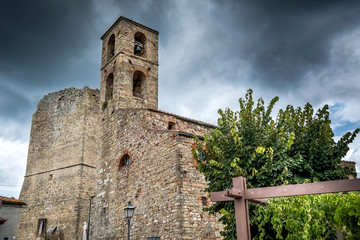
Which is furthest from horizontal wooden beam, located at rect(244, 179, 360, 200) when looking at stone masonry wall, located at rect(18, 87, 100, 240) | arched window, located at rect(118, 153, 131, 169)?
stone masonry wall, located at rect(18, 87, 100, 240)

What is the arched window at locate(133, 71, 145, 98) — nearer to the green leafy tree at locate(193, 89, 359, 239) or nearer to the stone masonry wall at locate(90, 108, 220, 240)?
the stone masonry wall at locate(90, 108, 220, 240)

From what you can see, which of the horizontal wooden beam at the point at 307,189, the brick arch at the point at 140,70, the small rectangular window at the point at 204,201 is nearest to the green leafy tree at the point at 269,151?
the horizontal wooden beam at the point at 307,189

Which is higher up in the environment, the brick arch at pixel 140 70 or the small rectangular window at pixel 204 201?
the brick arch at pixel 140 70

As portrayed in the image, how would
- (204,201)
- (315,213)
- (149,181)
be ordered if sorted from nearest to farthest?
(315,213)
(204,201)
(149,181)

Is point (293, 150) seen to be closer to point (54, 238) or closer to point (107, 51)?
point (107, 51)

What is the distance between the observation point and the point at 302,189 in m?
4.07

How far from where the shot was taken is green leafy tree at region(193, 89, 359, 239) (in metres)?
6.64

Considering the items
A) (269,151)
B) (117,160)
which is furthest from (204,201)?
(117,160)

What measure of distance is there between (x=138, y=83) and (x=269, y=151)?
39.4 feet

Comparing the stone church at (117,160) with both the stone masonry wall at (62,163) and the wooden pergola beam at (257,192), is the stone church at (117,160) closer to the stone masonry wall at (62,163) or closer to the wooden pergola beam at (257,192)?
the stone masonry wall at (62,163)

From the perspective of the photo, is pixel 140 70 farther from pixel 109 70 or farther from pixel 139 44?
pixel 139 44

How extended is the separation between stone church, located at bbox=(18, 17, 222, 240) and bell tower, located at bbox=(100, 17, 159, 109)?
0.06m

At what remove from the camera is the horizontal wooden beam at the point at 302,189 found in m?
3.71

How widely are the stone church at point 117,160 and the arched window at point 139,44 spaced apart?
56mm
